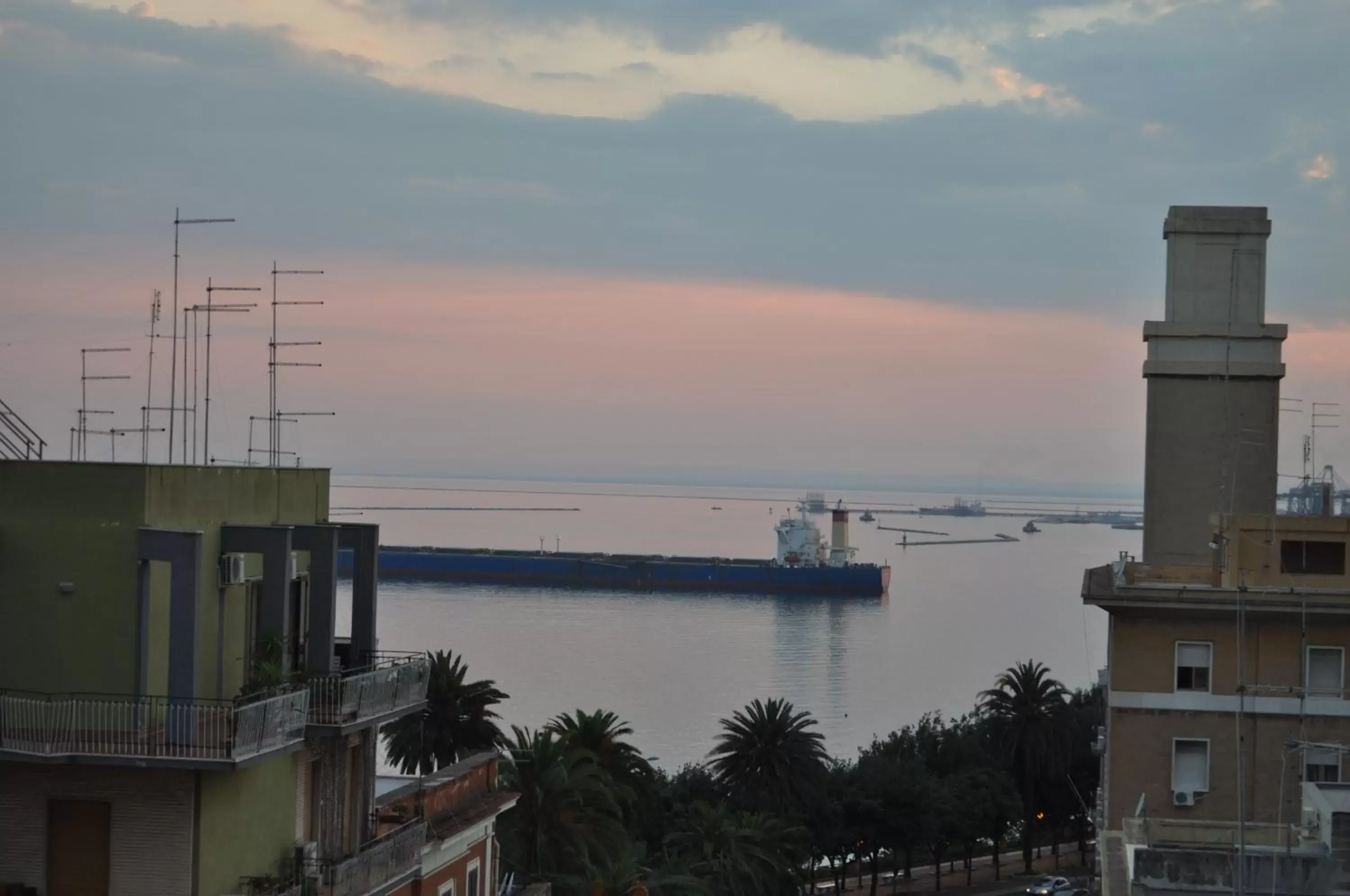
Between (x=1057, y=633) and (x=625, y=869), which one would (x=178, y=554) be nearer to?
(x=625, y=869)

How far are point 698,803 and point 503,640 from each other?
65.4m

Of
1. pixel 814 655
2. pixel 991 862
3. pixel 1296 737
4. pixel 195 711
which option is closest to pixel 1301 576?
pixel 1296 737

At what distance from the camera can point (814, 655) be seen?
94.2m

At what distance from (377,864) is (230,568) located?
2.73 meters

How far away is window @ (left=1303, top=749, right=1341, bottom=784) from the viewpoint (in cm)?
1769

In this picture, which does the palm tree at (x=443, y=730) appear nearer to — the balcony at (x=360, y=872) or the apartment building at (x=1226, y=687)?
the apartment building at (x=1226, y=687)

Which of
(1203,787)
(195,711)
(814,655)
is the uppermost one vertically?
(195,711)

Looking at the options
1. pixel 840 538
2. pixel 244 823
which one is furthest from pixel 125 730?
pixel 840 538

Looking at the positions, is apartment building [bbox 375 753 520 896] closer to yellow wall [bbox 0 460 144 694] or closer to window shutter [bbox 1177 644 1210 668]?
yellow wall [bbox 0 460 144 694]

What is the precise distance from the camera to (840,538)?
161 m

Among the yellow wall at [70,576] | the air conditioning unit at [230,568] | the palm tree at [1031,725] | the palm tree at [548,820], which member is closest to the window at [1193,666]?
the palm tree at [548,820]

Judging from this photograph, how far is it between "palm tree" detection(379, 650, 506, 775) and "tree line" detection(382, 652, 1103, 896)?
3 cm

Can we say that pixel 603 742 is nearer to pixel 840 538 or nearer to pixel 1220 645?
Result: pixel 1220 645

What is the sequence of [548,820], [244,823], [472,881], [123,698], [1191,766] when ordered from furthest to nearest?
[548,820] → [1191,766] → [472,881] → [244,823] → [123,698]
